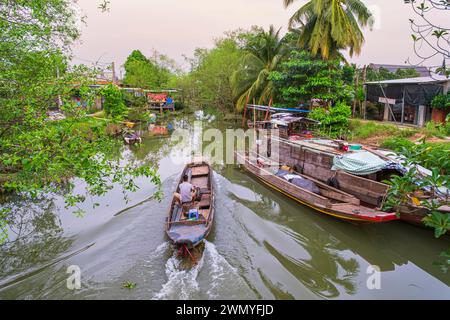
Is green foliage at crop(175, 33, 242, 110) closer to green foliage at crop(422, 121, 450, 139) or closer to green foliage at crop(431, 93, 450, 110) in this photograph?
green foliage at crop(431, 93, 450, 110)

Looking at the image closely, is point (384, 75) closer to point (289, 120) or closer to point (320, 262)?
point (289, 120)

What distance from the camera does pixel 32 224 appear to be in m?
9.34

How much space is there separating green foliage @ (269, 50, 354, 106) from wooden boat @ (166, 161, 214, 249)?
946 centimetres

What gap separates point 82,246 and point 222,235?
3.69 m

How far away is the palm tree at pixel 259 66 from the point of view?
23.9m

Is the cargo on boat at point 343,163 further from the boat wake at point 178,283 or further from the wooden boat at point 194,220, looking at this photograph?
the boat wake at point 178,283

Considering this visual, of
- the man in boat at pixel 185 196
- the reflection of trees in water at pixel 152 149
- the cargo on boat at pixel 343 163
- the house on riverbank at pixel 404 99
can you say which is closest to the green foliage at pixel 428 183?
the cargo on boat at pixel 343 163

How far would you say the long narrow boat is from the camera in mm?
7895

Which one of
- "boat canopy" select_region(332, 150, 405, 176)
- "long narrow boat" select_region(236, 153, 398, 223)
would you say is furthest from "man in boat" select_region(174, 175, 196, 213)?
"boat canopy" select_region(332, 150, 405, 176)

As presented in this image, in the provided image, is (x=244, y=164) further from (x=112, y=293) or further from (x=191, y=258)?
(x=112, y=293)

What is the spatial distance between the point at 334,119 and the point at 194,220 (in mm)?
11234

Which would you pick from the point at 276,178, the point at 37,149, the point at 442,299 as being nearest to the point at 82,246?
the point at 37,149

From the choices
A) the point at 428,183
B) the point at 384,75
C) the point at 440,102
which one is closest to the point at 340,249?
the point at 428,183
